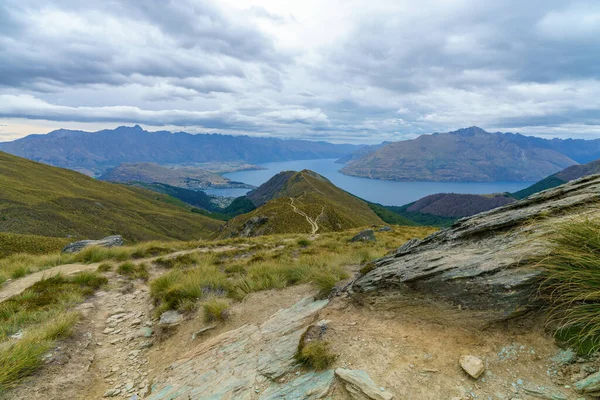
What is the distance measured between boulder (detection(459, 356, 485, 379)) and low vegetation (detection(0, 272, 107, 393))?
28.4ft

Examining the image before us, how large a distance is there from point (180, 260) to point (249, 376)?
45.6ft

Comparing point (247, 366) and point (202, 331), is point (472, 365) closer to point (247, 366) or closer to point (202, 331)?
point (247, 366)

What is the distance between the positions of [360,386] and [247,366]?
110 inches

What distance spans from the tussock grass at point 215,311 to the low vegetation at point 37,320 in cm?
377

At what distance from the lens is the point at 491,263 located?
5871 millimetres

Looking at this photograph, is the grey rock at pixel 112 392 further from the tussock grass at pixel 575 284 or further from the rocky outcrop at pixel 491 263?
the tussock grass at pixel 575 284

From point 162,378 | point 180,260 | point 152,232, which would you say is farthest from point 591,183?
point 152,232

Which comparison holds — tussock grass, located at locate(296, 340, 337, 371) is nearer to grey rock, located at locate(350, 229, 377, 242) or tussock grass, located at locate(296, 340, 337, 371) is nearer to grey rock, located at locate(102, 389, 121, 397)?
grey rock, located at locate(102, 389, 121, 397)

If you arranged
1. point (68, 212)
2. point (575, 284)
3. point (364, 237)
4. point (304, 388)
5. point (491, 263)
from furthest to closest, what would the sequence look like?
point (68, 212) < point (364, 237) < point (491, 263) < point (304, 388) < point (575, 284)

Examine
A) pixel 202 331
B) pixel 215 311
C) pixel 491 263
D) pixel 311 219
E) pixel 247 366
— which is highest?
pixel 491 263

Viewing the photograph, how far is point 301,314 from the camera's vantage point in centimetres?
772

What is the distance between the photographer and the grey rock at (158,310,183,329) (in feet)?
29.6

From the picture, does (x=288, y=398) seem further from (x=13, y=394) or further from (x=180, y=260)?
(x=180, y=260)

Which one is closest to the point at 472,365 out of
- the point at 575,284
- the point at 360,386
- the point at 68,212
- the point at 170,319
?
the point at 360,386
